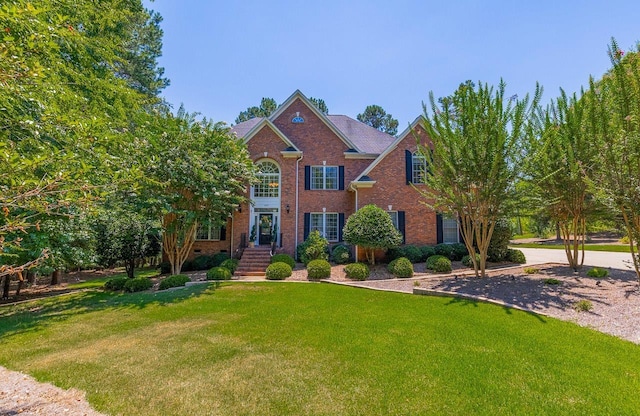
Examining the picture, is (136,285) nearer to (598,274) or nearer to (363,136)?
(363,136)

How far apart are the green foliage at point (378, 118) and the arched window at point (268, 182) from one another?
2738 centimetres

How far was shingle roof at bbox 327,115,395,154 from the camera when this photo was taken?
65.0 feet

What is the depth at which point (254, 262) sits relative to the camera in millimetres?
15359

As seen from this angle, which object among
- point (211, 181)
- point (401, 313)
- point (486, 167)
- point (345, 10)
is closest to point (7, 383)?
point (401, 313)

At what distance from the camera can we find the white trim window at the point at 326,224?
58.5 feet

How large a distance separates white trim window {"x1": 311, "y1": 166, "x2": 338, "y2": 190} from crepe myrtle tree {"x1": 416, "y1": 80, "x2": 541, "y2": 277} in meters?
7.85

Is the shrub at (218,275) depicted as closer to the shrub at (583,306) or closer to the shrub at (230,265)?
the shrub at (230,265)

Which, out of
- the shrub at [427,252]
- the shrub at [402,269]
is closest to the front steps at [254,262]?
the shrub at [402,269]

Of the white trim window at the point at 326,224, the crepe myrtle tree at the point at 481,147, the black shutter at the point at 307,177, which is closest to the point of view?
the crepe myrtle tree at the point at 481,147

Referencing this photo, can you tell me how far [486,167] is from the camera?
10258 millimetres

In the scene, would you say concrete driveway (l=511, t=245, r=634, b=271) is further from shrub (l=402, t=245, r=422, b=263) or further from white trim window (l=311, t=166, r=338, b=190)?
white trim window (l=311, t=166, r=338, b=190)

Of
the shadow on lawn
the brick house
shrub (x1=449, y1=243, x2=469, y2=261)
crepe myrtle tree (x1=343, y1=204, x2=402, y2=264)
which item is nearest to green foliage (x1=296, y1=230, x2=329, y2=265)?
crepe myrtle tree (x1=343, y1=204, x2=402, y2=264)

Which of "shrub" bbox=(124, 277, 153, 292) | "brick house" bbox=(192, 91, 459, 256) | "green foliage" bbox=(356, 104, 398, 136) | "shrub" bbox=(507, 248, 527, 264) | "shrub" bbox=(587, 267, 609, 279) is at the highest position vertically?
"green foliage" bbox=(356, 104, 398, 136)

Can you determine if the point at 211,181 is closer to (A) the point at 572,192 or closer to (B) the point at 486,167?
(B) the point at 486,167
